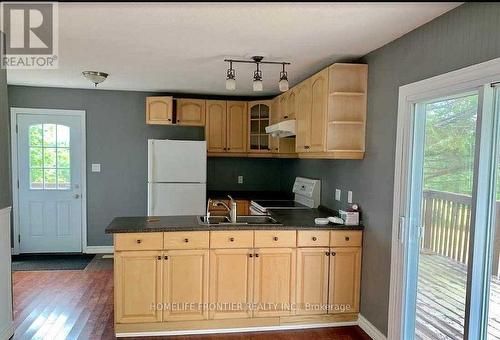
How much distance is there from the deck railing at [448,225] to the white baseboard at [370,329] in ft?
2.75

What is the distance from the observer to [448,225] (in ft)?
7.24

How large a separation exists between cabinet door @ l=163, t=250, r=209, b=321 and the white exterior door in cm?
274

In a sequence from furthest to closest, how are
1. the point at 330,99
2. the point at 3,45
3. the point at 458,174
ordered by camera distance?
the point at 330,99, the point at 3,45, the point at 458,174

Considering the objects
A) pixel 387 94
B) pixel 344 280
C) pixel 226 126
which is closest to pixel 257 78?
pixel 387 94

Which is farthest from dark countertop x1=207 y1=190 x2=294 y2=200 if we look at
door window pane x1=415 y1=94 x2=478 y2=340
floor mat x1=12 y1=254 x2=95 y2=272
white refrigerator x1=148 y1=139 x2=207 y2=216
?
door window pane x1=415 y1=94 x2=478 y2=340

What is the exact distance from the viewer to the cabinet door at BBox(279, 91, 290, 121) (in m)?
4.18

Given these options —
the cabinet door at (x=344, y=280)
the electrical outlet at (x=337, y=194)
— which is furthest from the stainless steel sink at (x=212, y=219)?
the electrical outlet at (x=337, y=194)

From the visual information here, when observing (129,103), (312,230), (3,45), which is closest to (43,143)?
(129,103)

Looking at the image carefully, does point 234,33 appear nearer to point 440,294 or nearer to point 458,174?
point 458,174

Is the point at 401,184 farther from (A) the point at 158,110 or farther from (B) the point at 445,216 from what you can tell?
(A) the point at 158,110

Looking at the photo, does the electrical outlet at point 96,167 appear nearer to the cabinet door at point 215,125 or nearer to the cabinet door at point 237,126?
the cabinet door at point 215,125

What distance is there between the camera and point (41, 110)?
479cm

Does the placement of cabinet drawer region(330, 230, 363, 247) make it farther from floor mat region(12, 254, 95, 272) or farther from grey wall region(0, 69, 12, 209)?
floor mat region(12, 254, 95, 272)

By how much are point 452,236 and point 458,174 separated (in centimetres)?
38
